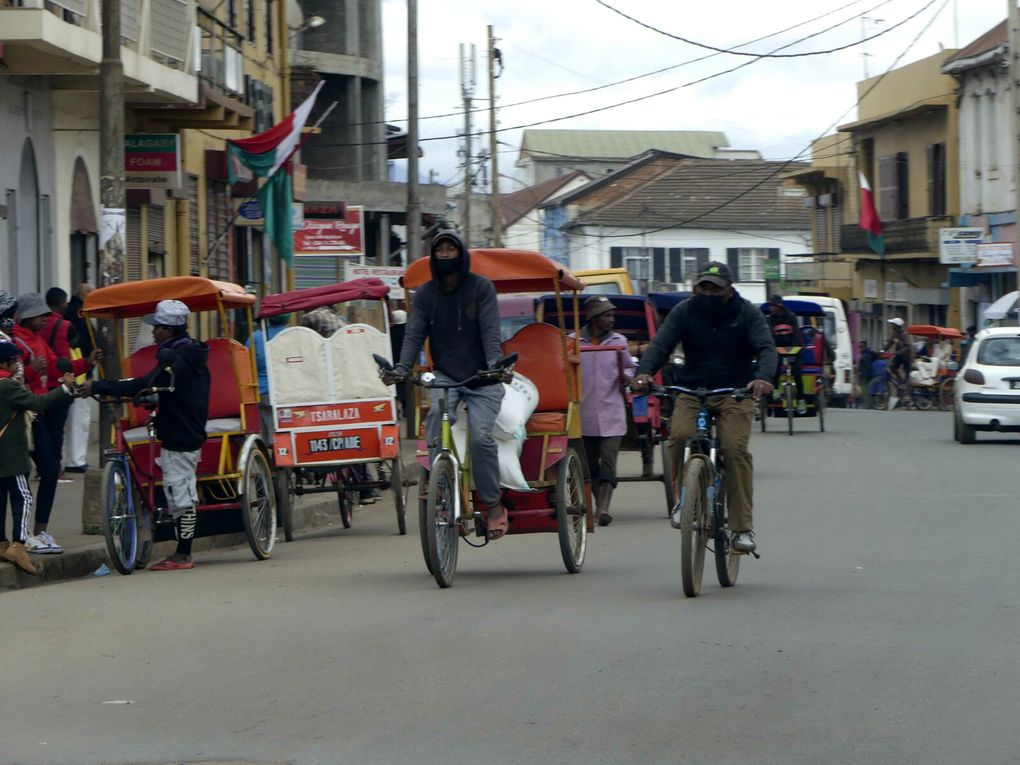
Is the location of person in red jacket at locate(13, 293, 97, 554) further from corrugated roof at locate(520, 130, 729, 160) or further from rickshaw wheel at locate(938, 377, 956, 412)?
corrugated roof at locate(520, 130, 729, 160)

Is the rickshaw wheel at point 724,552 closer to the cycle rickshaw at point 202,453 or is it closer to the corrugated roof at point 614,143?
the cycle rickshaw at point 202,453

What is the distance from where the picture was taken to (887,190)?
2251 inches

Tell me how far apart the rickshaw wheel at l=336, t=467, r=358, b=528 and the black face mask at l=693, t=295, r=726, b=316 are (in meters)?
5.55

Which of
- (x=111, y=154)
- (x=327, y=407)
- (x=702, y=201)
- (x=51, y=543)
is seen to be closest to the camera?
(x=51, y=543)

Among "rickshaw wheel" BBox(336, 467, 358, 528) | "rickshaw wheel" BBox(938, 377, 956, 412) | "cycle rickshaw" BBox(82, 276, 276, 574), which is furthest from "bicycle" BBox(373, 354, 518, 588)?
"rickshaw wheel" BBox(938, 377, 956, 412)

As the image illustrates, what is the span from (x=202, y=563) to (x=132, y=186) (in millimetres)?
11873

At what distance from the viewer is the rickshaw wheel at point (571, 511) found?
10844 mm

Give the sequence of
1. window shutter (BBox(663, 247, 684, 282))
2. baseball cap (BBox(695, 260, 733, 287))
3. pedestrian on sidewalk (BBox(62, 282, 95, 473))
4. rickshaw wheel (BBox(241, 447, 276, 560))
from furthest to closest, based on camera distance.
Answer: window shutter (BBox(663, 247, 684, 282))
pedestrian on sidewalk (BBox(62, 282, 95, 473))
rickshaw wheel (BBox(241, 447, 276, 560))
baseball cap (BBox(695, 260, 733, 287))

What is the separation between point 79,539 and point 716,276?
19.3 ft

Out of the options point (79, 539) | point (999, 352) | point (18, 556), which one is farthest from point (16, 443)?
point (999, 352)

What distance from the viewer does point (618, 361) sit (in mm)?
14531

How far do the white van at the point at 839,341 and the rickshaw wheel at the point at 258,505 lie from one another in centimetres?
2790

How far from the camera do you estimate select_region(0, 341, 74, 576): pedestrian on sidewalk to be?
11.3m

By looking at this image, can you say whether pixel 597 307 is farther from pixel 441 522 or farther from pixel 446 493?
pixel 441 522
